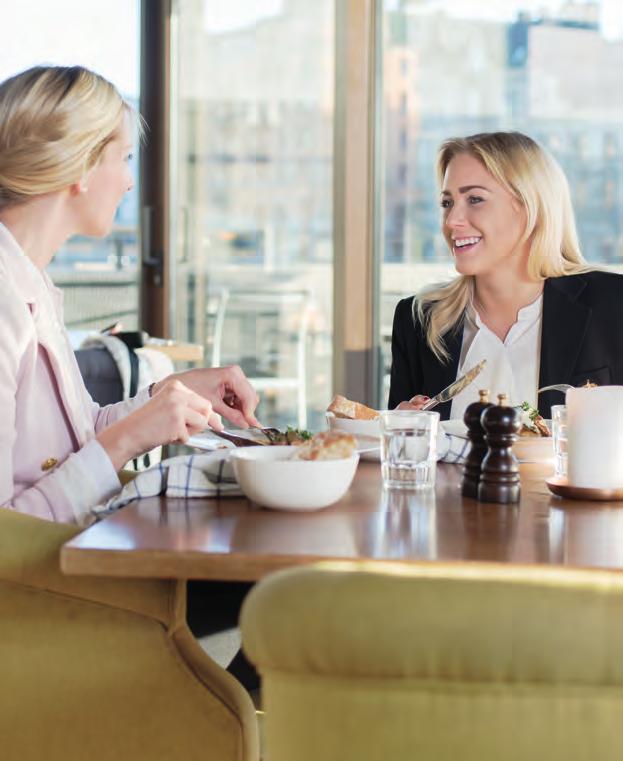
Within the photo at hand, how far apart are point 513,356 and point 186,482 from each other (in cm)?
140

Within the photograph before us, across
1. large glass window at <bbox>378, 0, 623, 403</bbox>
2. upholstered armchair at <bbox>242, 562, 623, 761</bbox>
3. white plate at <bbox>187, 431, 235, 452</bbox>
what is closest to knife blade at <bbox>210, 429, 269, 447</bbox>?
white plate at <bbox>187, 431, 235, 452</bbox>

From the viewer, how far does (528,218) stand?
2.90m

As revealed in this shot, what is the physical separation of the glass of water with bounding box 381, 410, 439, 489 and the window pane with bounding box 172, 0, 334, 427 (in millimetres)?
3142

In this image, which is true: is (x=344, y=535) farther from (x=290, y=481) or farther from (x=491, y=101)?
(x=491, y=101)

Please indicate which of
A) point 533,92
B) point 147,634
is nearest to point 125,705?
point 147,634

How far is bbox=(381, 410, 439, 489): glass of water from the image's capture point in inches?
65.6

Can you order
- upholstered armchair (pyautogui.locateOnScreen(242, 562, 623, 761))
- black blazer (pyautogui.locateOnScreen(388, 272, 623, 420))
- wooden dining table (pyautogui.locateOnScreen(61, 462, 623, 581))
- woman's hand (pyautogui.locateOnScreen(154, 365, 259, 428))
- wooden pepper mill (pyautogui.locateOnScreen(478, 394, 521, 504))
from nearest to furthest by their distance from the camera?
1. upholstered armchair (pyautogui.locateOnScreen(242, 562, 623, 761))
2. wooden dining table (pyautogui.locateOnScreen(61, 462, 623, 581))
3. wooden pepper mill (pyautogui.locateOnScreen(478, 394, 521, 504))
4. woman's hand (pyautogui.locateOnScreen(154, 365, 259, 428))
5. black blazer (pyautogui.locateOnScreen(388, 272, 623, 420))

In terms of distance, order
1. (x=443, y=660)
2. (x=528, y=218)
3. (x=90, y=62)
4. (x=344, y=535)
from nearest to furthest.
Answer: (x=443, y=660)
(x=344, y=535)
(x=528, y=218)
(x=90, y=62)

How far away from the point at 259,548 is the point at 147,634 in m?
0.35

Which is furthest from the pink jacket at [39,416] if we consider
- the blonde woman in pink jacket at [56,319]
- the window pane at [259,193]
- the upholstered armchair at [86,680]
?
the window pane at [259,193]

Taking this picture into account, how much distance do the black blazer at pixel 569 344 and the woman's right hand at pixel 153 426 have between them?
3.78 ft

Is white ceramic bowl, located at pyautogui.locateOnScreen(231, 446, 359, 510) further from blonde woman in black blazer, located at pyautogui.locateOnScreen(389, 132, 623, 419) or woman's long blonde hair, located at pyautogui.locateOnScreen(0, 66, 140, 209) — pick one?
blonde woman in black blazer, located at pyautogui.locateOnScreen(389, 132, 623, 419)

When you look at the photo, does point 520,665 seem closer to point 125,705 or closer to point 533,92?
point 125,705

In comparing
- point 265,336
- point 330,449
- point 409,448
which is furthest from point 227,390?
point 265,336
